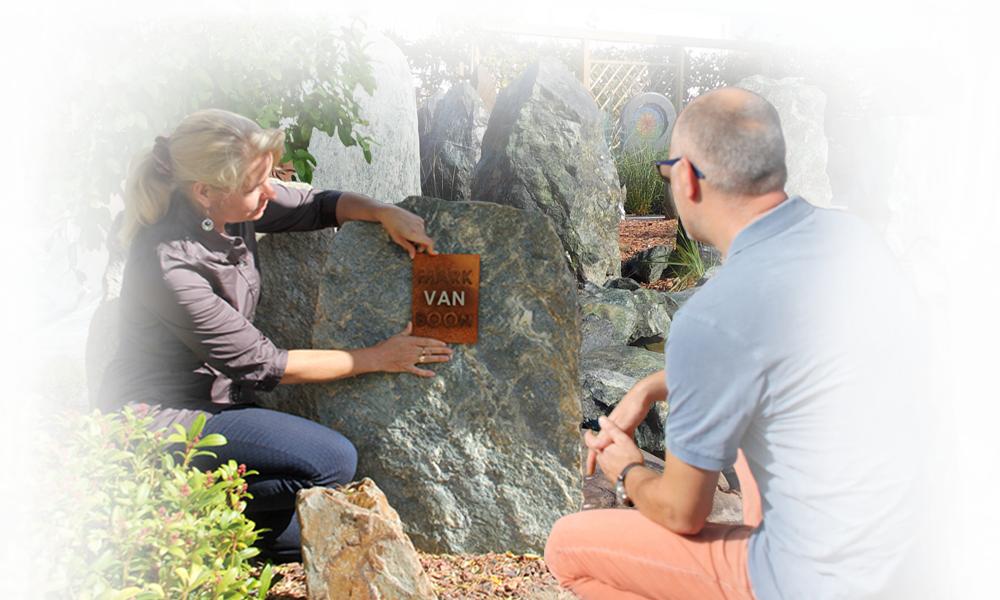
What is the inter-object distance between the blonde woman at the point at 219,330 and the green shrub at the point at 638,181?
8.59m

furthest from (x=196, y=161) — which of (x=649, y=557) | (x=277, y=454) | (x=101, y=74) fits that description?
(x=649, y=557)

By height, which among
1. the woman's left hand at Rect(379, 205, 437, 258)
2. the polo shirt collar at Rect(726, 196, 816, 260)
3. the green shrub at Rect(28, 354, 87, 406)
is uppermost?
the polo shirt collar at Rect(726, 196, 816, 260)

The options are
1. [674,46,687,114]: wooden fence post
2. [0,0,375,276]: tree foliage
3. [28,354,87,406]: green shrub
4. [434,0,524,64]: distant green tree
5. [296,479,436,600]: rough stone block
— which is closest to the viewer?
[296,479,436,600]: rough stone block

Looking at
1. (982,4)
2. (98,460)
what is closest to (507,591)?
(98,460)

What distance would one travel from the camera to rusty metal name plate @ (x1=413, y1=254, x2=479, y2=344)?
8.53 ft

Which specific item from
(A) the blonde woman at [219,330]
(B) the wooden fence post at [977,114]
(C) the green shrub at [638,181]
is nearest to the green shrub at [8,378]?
(A) the blonde woman at [219,330]

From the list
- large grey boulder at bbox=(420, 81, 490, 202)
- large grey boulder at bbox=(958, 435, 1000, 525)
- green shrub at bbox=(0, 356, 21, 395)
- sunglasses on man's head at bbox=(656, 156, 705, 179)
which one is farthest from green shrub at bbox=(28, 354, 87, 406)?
large grey boulder at bbox=(420, 81, 490, 202)

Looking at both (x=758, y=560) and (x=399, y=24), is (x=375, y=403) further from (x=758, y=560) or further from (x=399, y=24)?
(x=399, y=24)

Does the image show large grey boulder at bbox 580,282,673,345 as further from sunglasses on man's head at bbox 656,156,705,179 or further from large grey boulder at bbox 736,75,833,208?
sunglasses on man's head at bbox 656,156,705,179

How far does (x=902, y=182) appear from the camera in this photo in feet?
28.8

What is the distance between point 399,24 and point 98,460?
47.4 ft

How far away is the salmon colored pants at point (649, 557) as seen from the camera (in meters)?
1.60

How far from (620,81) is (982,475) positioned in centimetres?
980

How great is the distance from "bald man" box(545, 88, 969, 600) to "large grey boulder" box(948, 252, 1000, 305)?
6741 mm
